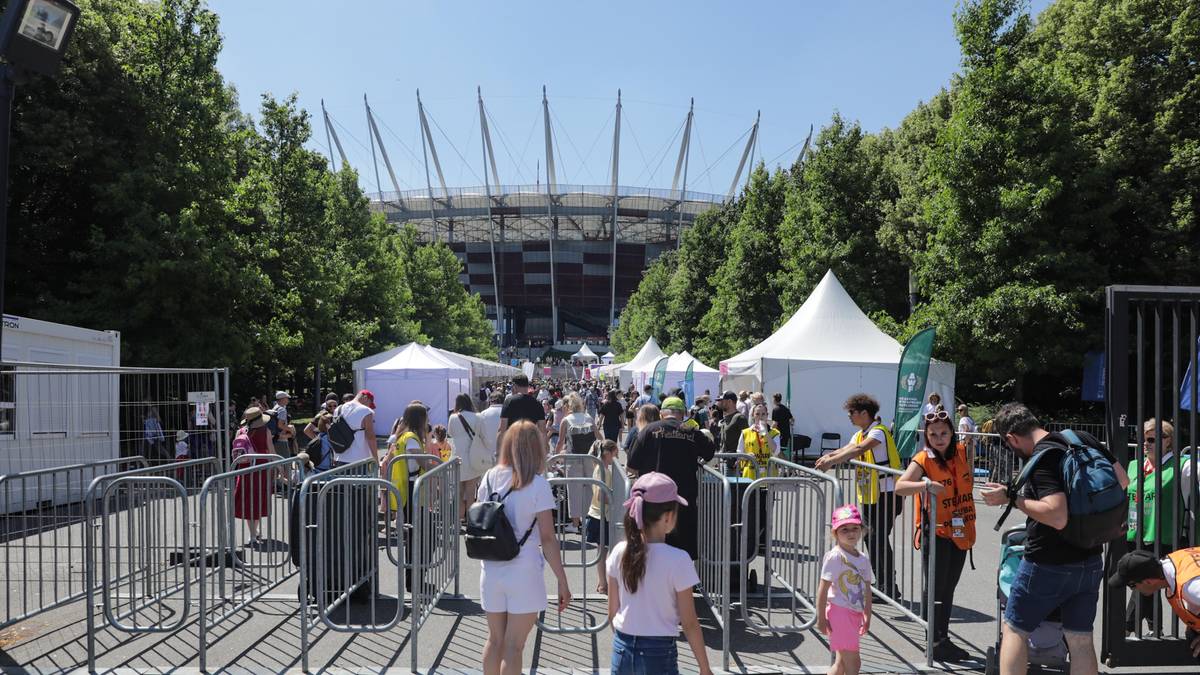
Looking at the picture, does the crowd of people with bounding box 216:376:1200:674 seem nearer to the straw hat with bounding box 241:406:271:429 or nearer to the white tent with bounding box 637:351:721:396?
the straw hat with bounding box 241:406:271:429

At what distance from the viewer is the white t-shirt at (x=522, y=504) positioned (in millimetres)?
4832

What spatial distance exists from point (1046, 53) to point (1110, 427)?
23056mm

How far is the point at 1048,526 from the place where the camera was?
4785mm

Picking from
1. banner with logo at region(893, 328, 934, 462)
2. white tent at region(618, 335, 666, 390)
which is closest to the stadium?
white tent at region(618, 335, 666, 390)

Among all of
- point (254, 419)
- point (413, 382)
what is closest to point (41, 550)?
point (254, 419)

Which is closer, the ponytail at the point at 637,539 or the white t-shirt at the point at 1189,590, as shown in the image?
the ponytail at the point at 637,539

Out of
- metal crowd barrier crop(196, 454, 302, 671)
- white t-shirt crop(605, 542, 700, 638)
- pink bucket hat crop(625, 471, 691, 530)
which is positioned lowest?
metal crowd barrier crop(196, 454, 302, 671)

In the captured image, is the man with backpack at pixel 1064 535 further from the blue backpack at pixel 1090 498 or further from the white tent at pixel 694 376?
the white tent at pixel 694 376

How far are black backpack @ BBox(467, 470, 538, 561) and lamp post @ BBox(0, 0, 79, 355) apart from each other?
3.32 metres

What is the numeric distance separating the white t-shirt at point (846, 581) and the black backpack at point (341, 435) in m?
5.82

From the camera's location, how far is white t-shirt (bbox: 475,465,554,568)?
4832mm

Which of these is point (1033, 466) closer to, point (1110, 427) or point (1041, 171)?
point (1110, 427)

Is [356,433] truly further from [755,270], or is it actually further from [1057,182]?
[755,270]

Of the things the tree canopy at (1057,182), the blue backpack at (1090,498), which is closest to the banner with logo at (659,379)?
the tree canopy at (1057,182)
